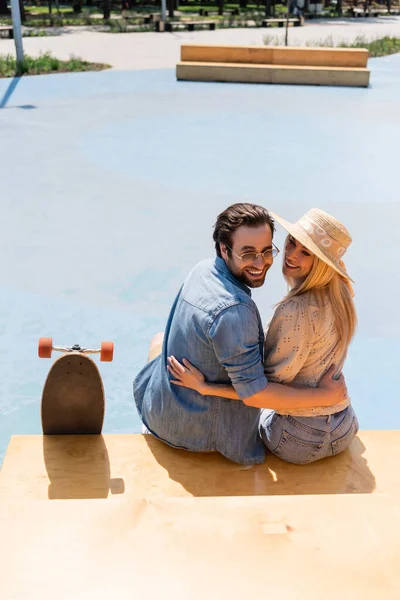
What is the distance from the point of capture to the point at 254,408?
3.14 meters

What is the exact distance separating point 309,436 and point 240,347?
0.60 meters

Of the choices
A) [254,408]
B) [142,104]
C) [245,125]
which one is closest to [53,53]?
[142,104]

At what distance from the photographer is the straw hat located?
9.26 feet

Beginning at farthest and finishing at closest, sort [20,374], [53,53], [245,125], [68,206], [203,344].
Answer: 1. [53,53]
2. [245,125]
3. [68,206]
4. [20,374]
5. [203,344]

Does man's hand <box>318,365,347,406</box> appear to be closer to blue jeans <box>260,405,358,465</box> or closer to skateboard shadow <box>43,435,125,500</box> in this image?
blue jeans <box>260,405,358,465</box>

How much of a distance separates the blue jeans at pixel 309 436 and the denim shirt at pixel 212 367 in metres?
0.09

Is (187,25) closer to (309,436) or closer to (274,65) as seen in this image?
(274,65)

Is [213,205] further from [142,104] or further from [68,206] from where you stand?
[142,104]

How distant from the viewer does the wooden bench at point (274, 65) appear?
17.0 m

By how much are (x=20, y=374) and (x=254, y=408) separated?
238 cm

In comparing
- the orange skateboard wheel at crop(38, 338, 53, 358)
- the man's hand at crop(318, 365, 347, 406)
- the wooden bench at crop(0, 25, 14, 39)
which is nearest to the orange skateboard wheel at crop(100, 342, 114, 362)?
the orange skateboard wheel at crop(38, 338, 53, 358)

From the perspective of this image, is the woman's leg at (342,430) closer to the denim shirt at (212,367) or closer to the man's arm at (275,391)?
the man's arm at (275,391)

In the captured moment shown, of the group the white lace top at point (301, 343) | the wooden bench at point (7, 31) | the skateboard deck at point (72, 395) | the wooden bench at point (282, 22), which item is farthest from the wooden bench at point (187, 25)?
the white lace top at point (301, 343)

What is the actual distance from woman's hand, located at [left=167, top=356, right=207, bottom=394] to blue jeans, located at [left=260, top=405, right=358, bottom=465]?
1.38 ft
